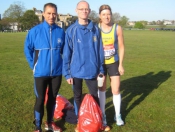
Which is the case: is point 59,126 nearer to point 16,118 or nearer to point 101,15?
point 16,118

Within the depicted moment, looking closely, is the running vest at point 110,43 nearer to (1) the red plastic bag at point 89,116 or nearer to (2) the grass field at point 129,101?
(1) the red plastic bag at point 89,116

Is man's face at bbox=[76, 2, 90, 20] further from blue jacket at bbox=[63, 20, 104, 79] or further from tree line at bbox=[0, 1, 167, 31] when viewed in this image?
tree line at bbox=[0, 1, 167, 31]

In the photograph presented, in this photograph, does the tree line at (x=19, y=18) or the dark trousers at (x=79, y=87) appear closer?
the dark trousers at (x=79, y=87)

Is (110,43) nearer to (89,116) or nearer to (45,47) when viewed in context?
(45,47)

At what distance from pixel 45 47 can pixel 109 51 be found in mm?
1075

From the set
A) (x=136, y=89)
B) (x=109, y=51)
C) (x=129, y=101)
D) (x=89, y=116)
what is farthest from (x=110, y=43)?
(x=136, y=89)

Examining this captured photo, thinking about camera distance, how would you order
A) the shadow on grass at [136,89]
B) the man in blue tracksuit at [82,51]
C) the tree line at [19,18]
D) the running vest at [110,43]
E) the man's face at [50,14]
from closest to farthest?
the man's face at [50,14]
the man in blue tracksuit at [82,51]
the running vest at [110,43]
the shadow on grass at [136,89]
the tree line at [19,18]

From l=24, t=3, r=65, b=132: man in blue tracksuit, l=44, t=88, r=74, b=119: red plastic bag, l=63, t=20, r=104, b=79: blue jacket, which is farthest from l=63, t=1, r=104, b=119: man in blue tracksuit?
l=44, t=88, r=74, b=119: red plastic bag

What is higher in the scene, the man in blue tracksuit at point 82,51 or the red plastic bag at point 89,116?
the man in blue tracksuit at point 82,51

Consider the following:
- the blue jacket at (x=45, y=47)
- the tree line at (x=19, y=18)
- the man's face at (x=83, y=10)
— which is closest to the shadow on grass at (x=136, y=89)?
the blue jacket at (x=45, y=47)

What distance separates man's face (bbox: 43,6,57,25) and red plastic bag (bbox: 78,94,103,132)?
129cm

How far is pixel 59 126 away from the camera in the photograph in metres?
4.01

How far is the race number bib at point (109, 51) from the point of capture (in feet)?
12.2

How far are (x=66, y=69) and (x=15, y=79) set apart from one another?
4.23 meters
